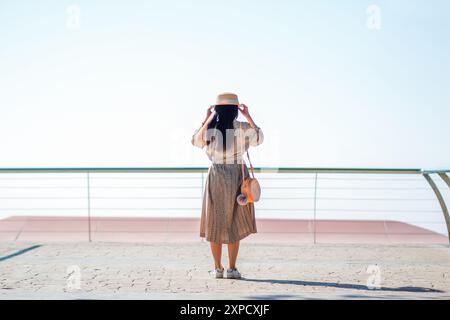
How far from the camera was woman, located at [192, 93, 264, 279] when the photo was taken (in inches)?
209

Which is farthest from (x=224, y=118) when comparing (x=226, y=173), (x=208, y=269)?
(x=208, y=269)

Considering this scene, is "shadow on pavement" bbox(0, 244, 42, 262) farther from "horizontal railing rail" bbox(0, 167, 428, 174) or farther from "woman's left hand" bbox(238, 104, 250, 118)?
"woman's left hand" bbox(238, 104, 250, 118)

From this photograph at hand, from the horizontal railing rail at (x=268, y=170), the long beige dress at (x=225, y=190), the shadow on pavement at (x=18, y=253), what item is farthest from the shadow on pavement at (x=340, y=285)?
the shadow on pavement at (x=18, y=253)

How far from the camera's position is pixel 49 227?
43.2 feet

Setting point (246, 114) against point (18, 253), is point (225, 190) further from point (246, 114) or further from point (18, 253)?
point (18, 253)

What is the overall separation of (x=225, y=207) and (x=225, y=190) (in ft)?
0.51

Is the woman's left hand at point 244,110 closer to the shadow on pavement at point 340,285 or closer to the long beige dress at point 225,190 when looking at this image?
the long beige dress at point 225,190

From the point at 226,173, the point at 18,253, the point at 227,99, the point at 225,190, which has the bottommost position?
the point at 18,253

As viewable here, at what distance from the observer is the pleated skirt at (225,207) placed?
17.8ft

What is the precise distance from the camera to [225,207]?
5.46m
